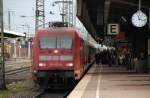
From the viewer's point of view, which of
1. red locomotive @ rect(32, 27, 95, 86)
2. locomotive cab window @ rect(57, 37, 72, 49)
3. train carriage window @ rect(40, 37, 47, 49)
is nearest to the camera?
red locomotive @ rect(32, 27, 95, 86)

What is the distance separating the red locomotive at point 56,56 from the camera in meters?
28.7

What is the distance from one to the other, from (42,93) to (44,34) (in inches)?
115

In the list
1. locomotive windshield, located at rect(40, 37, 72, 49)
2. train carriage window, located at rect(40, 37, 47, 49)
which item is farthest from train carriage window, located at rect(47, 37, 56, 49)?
train carriage window, located at rect(40, 37, 47, 49)

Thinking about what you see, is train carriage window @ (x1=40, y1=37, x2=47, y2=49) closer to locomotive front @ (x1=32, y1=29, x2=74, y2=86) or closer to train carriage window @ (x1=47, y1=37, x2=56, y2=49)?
locomotive front @ (x1=32, y1=29, x2=74, y2=86)

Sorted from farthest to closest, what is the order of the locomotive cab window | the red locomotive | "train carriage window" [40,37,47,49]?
1. "train carriage window" [40,37,47,49]
2. the locomotive cab window
3. the red locomotive

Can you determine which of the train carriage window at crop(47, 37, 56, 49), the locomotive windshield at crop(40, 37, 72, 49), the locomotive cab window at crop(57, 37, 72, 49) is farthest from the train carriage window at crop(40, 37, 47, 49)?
the locomotive cab window at crop(57, 37, 72, 49)

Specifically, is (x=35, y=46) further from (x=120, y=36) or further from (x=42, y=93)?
(x=120, y=36)

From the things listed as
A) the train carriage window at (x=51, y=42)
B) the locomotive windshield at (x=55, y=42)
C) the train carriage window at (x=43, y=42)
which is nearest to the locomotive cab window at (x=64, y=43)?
the locomotive windshield at (x=55, y=42)

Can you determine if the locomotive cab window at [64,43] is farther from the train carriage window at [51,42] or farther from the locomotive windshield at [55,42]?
the train carriage window at [51,42]

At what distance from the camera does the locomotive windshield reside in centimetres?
2921

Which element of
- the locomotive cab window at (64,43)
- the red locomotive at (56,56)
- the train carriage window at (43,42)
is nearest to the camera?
the red locomotive at (56,56)

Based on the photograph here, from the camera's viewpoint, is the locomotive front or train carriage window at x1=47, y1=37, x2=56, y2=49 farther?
train carriage window at x1=47, y1=37, x2=56, y2=49

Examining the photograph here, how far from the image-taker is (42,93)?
28969 mm

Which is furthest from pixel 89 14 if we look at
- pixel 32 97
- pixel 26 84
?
pixel 32 97
